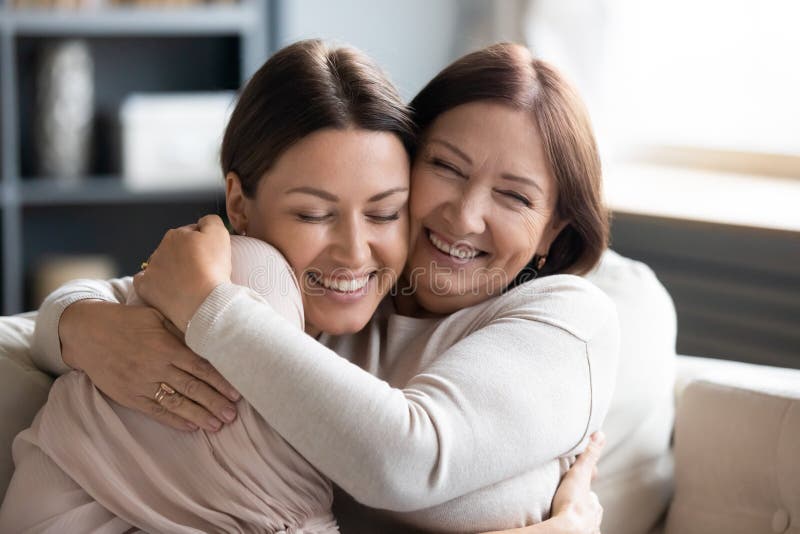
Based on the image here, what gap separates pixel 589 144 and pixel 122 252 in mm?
2603

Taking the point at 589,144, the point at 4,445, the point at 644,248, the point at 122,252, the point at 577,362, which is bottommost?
the point at 122,252

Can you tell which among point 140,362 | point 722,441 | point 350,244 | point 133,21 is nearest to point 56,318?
point 140,362

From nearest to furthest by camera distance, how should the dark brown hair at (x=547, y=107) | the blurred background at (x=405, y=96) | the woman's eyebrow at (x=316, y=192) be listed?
the woman's eyebrow at (x=316, y=192) < the dark brown hair at (x=547, y=107) < the blurred background at (x=405, y=96)

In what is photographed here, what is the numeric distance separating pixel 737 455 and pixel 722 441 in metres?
0.03

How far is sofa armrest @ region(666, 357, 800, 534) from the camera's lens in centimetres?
156

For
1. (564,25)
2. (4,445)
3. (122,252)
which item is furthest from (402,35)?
(4,445)

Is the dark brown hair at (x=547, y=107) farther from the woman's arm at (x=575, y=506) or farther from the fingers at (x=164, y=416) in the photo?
the fingers at (x=164, y=416)

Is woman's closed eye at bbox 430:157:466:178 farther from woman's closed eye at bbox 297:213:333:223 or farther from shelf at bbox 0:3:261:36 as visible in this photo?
shelf at bbox 0:3:261:36

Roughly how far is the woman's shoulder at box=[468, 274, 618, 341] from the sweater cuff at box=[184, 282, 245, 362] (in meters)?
0.38

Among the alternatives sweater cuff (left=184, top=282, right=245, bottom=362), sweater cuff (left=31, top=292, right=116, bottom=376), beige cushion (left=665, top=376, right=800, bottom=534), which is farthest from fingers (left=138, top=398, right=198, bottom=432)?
beige cushion (left=665, top=376, right=800, bottom=534)

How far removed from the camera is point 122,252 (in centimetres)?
375

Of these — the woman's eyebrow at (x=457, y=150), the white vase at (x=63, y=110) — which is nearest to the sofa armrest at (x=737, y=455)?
the woman's eyebrow at (x=457, y=150)

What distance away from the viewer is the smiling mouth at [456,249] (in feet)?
4.90

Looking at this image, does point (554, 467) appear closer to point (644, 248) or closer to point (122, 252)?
point (644, 248)
